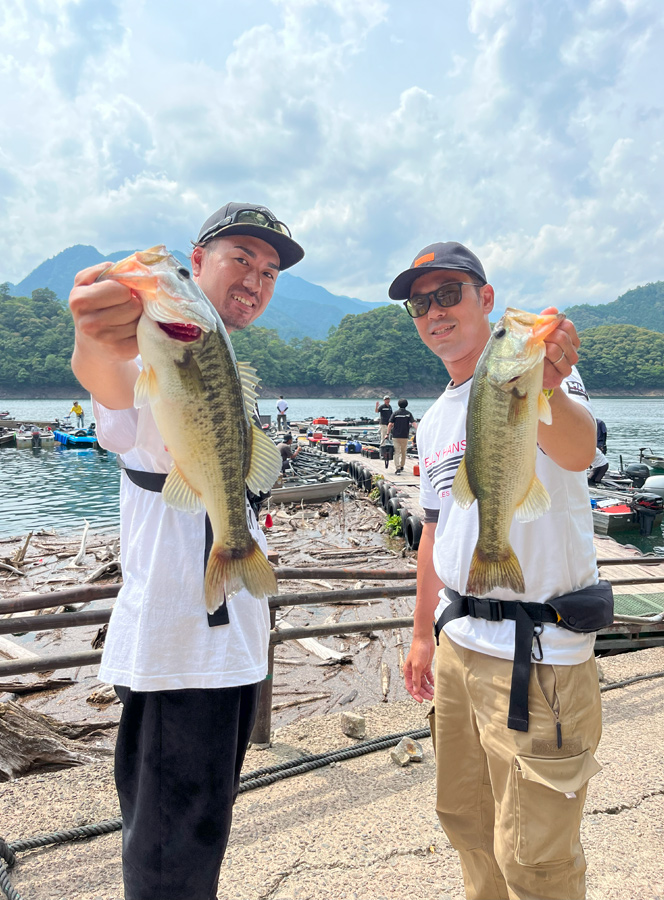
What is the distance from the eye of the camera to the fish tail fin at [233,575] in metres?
1.53

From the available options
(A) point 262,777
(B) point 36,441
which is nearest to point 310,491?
(A) point 262,777

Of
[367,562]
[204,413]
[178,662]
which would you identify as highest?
[204,413]

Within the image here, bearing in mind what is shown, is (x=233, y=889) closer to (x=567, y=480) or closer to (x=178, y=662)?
(x=178, y=662)

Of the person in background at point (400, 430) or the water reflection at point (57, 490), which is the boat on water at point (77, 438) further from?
the person in background at point (400, 430)

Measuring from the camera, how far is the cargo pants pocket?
1.79m

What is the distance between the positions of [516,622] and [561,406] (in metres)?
0.81

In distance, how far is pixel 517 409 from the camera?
1690 mm

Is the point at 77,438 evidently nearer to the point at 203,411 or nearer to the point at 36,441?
the point at 36,441

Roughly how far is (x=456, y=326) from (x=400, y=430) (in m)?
16.8

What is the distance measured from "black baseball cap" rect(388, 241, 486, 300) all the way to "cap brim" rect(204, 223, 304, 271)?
22.2 inches

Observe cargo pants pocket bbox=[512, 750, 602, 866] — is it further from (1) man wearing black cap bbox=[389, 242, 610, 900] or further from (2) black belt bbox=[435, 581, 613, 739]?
(2) black belt bbox=[435, 581, 613, 739]

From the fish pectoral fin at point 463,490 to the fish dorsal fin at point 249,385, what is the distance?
0.78m

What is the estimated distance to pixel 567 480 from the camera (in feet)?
6.68

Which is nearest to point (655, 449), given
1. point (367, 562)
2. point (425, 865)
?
point (367, 562)
